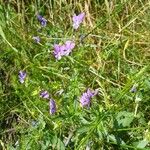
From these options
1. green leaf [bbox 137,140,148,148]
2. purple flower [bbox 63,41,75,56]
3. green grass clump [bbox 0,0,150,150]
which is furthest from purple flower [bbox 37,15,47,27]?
green leaf [bbox 137,140,148,148]

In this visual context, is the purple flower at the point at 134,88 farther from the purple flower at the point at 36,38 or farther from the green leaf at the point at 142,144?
the purple flower at the point at 36,38

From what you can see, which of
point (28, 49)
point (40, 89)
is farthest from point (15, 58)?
point (40, 89)

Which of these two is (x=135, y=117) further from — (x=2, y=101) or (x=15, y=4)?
(x=15, y=4)

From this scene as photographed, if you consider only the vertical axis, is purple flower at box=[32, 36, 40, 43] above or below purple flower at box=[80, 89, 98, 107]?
above

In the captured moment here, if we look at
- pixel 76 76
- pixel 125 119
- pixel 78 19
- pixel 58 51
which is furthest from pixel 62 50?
pixel 125 119

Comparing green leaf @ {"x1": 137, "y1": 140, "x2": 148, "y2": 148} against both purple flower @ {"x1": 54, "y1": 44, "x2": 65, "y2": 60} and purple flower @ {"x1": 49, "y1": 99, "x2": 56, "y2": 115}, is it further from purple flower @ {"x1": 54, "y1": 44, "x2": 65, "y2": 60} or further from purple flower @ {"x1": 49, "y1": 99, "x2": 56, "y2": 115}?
purple flower @ {"x1": 54, "y1": 44, "x2": 65, "y2": 60}

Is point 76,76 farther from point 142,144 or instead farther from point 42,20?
point 42,20
